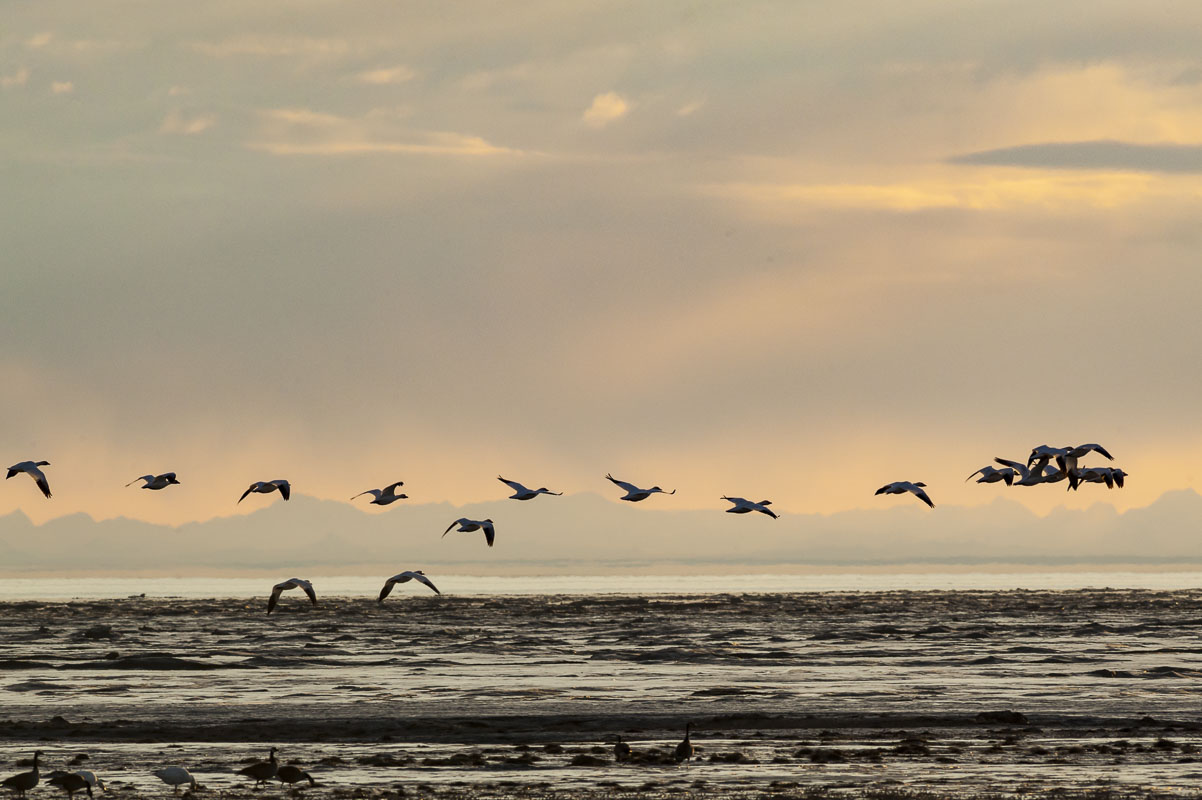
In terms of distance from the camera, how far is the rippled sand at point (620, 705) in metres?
29.4

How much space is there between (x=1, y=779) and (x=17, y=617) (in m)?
75.9

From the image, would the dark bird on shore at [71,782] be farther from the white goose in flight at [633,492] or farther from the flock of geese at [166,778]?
the white goose in flight at [633,492]

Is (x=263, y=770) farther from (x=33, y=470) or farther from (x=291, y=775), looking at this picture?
(x=33, y=470)

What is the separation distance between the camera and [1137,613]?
101 metres

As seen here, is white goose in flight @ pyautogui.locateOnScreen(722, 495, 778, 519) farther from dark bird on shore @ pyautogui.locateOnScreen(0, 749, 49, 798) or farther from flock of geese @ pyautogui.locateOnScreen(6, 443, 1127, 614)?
dark bird on shore @ pyautogui.locateOnScreen(0, 749, 49, 798)

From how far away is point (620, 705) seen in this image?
43250 mm

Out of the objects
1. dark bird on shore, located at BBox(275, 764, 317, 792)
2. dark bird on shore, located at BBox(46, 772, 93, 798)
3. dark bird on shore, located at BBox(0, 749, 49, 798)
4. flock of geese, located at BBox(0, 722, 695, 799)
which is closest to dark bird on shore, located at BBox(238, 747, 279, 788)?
flock of geese, located at BBox(0, 722, 695, 799)

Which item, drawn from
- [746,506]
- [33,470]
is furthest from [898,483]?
[33,470]

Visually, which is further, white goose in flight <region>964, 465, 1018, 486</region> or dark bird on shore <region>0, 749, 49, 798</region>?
white goose in flight <region>964, 465, 1018, 486</region>

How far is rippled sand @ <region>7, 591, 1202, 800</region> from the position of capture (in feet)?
96.5

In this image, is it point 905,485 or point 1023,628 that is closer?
point 905,485

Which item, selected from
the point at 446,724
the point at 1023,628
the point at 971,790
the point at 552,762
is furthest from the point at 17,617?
the point at 971,790

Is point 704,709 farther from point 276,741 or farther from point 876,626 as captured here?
point 876,626

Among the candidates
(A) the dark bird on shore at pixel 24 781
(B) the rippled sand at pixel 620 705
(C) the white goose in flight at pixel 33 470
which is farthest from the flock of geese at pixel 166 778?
(C) the white goose in flight at pixel 33 470
